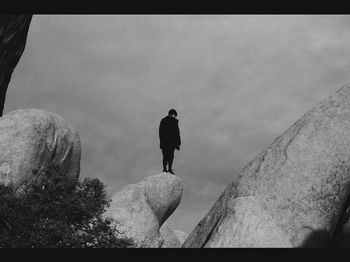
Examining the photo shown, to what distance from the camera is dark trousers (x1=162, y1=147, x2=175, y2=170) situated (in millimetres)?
23953

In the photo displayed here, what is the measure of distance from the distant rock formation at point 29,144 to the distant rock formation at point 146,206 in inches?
112

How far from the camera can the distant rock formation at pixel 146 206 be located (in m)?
20.9

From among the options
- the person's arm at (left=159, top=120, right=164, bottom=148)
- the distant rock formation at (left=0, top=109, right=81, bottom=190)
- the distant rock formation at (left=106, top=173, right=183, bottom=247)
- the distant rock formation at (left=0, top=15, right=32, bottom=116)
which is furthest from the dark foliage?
the person's arm at (left=159, top=120, right=164, bottom=148)

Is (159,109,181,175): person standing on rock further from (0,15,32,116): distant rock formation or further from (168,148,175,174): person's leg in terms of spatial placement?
(0,15,32,116): distant rock formation

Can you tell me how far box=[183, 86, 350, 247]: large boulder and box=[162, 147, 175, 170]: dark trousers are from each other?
9.55m

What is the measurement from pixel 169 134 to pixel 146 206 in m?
3.62

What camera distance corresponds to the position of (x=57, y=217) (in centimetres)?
1445

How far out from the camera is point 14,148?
17.7 metres

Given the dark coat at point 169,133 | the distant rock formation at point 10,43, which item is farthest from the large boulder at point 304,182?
the distant rock formation at point 10,43

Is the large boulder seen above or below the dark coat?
below

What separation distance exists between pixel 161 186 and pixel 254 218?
12.6 metres

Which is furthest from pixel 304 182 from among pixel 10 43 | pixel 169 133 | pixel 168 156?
pixel 10 43
